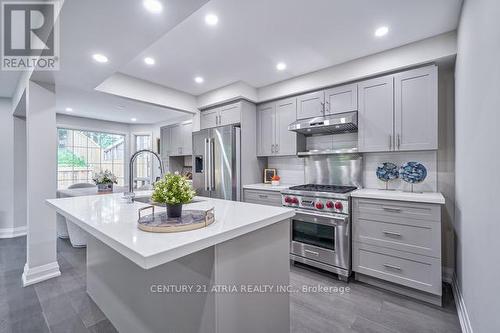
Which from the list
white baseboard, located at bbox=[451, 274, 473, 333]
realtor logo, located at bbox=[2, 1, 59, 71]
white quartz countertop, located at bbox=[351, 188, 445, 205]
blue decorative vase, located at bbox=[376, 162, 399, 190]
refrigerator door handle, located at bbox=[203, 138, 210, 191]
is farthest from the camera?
refrigerator door handle, located at bbox=[203, 138, 210, 191]

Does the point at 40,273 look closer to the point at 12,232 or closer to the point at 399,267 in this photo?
the point at 12,232

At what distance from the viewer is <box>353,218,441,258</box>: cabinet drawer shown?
204 centimetres

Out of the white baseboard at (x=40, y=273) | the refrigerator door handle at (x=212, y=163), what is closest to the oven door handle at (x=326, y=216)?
the refrigerator door handle at (x=212, y=163)

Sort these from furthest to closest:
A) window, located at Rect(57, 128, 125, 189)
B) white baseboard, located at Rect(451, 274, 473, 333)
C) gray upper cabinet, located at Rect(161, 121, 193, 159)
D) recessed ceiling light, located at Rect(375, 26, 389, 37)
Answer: window, located at Rect(57, 128, 125, 189)
gray upper cabinet, located at Rect(161, 121, 193, 159)
recessed ceiling light, located at Rect(375, 26, 389, 37)
white baseboard, located at Rect(451, 274, 473, 333)

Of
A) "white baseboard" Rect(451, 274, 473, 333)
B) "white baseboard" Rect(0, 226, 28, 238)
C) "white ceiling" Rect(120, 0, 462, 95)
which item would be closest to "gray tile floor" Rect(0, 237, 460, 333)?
"white baseboard" Rect(451, 274, 473, 333)

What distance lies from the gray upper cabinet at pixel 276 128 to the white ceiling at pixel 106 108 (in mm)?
1850

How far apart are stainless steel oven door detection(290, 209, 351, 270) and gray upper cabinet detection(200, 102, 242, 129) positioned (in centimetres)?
185

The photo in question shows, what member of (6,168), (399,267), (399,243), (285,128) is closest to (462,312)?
(399,267)

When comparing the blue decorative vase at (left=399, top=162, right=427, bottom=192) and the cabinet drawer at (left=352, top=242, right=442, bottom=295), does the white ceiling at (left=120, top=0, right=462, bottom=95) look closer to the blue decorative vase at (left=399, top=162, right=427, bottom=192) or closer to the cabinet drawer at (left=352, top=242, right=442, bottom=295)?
the blue decorative vase at (left=399, top=162, right=427, bottom=192)

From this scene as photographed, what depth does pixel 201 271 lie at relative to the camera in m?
1.17

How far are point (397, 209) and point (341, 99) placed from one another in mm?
1516

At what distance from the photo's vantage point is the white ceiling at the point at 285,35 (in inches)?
74.2

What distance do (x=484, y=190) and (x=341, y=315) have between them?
1.41 meters

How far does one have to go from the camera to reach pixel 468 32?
5.34 feet
